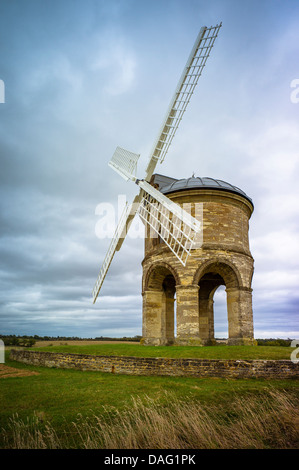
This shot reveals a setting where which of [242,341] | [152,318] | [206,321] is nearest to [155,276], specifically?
[152,318]

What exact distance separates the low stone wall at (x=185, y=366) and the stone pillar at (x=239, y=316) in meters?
6.46

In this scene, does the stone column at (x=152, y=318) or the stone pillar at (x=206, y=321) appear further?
the stone pillar at (x=206, y=321)

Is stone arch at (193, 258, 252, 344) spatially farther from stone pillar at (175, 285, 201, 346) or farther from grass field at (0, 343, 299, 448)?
grass field at (0, 343, 299, 448)

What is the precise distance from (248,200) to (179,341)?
9.49 meters

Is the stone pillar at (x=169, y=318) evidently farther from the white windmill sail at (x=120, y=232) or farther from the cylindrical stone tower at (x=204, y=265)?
the white windmill sail at (x=120, y=232)

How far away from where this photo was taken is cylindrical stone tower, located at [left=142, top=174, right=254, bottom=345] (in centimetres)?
1641

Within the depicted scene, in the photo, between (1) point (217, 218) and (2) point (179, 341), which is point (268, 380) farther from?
(1) point (217, 218)

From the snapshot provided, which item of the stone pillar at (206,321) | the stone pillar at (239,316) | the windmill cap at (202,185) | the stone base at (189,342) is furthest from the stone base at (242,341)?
the windmill cap at (202,185)

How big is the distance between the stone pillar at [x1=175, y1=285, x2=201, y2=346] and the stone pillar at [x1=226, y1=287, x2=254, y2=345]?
221cm

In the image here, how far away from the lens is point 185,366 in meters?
10.5

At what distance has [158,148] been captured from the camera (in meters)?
17.0

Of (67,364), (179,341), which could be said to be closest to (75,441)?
(67,364)

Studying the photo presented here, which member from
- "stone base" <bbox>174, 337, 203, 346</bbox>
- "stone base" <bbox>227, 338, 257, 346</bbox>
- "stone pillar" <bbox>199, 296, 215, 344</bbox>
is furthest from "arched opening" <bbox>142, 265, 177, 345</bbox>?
"stone base" <bbox>227, 338, 257, 346</bbox>

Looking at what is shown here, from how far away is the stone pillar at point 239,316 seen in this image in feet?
53.5
